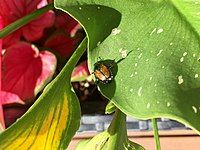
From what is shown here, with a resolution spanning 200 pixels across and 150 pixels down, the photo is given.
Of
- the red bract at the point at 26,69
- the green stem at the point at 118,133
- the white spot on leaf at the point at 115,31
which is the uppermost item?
the white spot on leaf at the point at 115,31

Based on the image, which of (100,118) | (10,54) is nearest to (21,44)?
(10,54)

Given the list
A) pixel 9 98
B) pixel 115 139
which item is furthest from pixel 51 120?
pixel 9 98

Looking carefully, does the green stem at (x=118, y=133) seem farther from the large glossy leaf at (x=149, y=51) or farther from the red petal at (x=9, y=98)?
the red petal at (x=9, y=98)

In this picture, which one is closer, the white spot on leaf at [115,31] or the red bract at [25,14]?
the white spot on leaf at [115,31]

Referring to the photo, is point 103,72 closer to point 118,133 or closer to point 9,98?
point 118,133

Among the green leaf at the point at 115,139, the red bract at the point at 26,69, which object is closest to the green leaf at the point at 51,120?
the green leaf at the point at 115,139

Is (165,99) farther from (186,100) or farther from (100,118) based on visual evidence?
(100,118)

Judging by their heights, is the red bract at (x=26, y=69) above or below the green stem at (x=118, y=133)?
below
